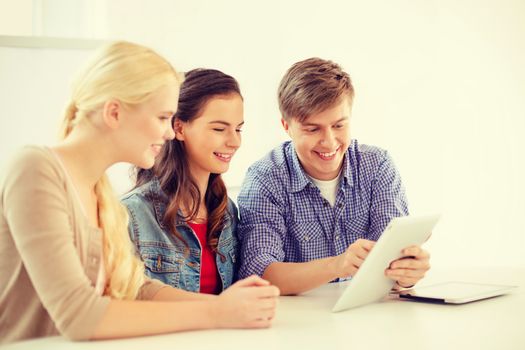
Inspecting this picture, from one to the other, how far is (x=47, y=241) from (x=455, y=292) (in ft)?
3.09

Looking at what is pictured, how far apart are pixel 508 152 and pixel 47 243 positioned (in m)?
2.95

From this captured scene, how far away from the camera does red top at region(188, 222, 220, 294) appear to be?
6.05 feet

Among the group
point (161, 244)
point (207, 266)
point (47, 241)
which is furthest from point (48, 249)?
point (207, 266)

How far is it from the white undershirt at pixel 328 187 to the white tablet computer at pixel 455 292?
1.69ft

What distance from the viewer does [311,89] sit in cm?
199

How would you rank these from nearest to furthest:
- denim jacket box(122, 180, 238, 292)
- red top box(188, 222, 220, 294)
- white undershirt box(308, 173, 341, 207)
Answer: denim jacket box(122, 180, 238, 292)
red top box(188, 222, 220, 294)
white undershirt box(308, 173, 341, 207)

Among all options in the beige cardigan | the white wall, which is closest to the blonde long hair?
the beige cardigan

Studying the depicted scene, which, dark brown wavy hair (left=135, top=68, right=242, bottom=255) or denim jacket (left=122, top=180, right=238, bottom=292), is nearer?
denim jacket (left=122, top=180, right=238, bottom=292)

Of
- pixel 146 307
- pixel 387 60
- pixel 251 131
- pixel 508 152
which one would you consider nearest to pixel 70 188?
pixel 146 307

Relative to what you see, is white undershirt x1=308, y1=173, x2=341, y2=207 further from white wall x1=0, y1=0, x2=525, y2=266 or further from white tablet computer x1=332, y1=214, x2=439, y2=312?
white wall x1=0, y1=0, x2=525, y2=266

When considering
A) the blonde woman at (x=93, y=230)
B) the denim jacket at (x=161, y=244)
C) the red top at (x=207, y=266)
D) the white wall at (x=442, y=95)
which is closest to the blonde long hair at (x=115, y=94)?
the blonde woman at (x=93, y=230)

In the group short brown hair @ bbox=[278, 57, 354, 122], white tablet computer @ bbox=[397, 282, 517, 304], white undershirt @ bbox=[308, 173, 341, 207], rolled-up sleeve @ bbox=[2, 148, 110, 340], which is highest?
short brown hair @ bbox=[278, 57, 354, 122]

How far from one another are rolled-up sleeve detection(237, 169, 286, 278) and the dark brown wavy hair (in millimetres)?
77

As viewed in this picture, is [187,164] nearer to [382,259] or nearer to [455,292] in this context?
[382,259]
